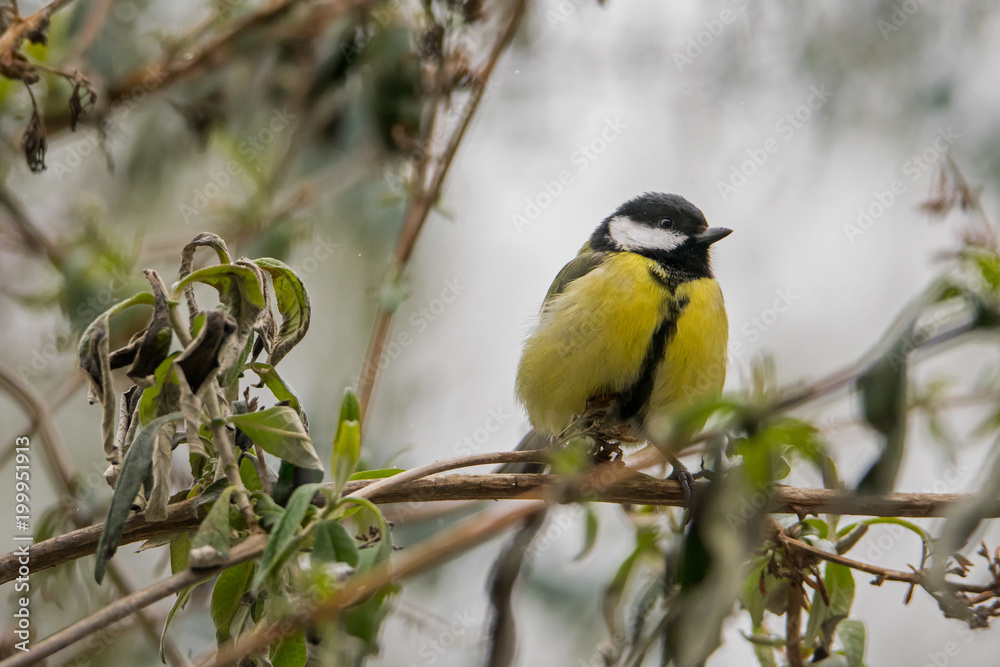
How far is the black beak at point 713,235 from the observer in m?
2.55

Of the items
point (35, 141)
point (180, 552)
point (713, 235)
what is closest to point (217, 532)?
point (180, 552)

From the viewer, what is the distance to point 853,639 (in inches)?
52.6

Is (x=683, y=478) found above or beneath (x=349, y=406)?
beneath

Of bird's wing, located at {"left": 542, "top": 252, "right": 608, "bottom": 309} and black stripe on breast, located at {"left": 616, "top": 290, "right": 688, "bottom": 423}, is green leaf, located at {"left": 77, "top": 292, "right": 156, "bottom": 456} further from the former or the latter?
bird's wing, located at {"left": 542, "top": 252, "right": 608, "bottom": 309}

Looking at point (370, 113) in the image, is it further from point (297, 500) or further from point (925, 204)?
point (297, 500)

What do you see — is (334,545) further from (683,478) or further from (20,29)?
(20,29)

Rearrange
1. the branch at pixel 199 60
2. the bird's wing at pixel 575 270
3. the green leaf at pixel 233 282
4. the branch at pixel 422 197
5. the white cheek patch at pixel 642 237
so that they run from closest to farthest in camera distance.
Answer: the green leaf at pixel 233 282 < the branch at pixel 422 197 < the branch at pixel 199 60 < the bird's wing at pixel 575 270 < the white cheek patch at pixel 642 237

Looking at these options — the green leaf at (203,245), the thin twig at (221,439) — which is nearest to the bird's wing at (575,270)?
the green leaf at (203,245)

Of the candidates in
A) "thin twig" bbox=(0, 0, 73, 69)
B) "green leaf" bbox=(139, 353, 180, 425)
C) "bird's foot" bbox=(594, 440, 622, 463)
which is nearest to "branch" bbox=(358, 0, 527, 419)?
"bird's foot" bbox=(594, 440, 622, 463)

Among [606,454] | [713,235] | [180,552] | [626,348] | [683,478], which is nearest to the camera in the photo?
[180,552]

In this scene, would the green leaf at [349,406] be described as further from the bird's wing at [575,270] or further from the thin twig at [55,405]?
the bird's wing at [575,270]

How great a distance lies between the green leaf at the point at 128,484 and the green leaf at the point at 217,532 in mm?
89

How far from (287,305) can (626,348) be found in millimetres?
1148

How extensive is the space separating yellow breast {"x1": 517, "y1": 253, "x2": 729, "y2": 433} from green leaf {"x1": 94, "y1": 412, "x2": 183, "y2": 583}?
132 cm
